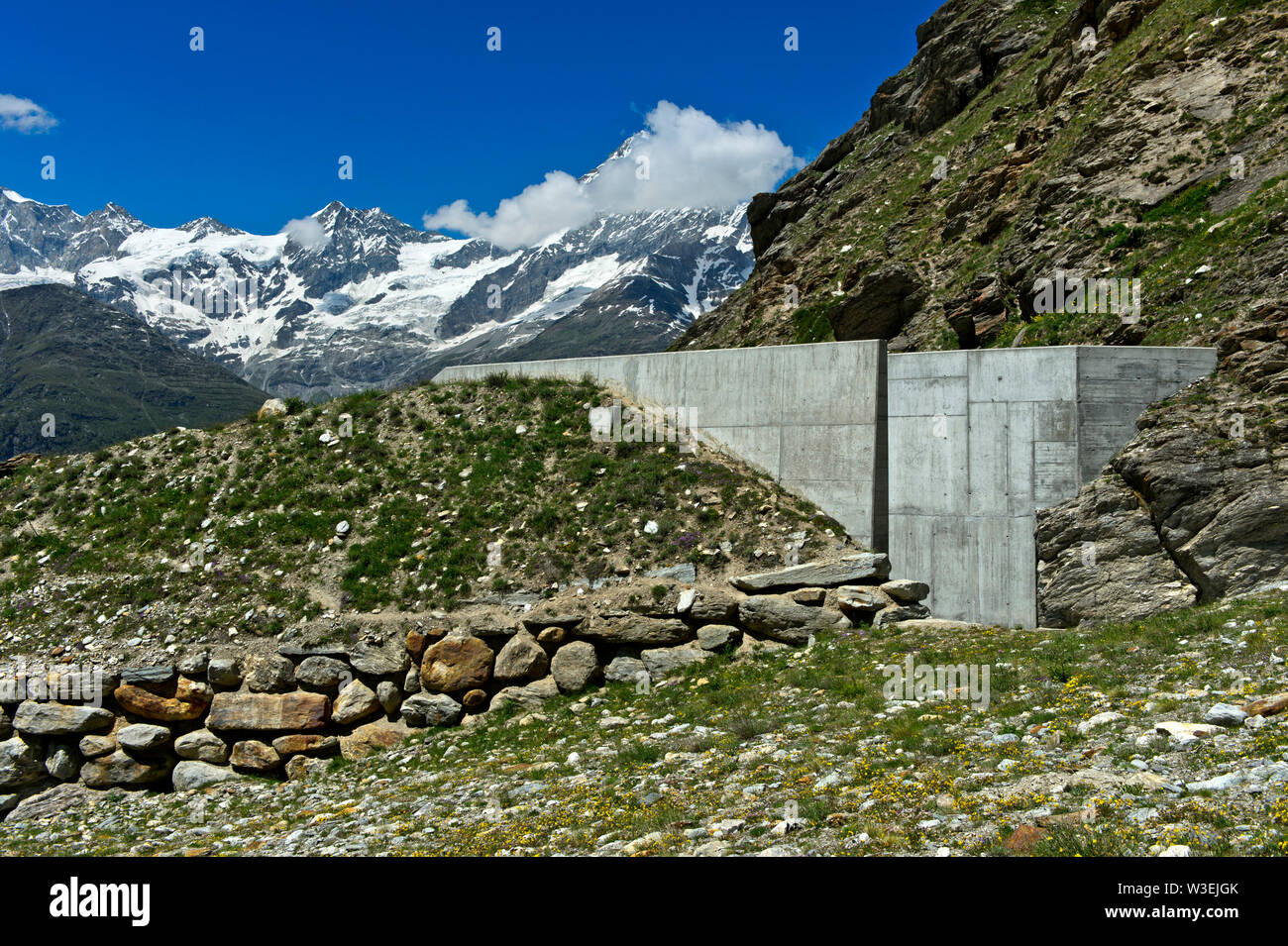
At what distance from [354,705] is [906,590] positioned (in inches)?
462

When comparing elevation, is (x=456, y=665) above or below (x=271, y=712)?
above

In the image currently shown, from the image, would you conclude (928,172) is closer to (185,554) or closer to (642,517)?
(642,517)

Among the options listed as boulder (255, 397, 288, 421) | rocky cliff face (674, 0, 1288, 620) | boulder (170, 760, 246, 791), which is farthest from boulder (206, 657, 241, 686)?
rocky cliff face (674, 0, 1288, 620)

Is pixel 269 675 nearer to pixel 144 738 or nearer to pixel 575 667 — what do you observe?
pixel 144 738

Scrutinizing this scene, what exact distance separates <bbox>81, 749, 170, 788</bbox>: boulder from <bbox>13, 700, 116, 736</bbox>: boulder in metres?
0.72

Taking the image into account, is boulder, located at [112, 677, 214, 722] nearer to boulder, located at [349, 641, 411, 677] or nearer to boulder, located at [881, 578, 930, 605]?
boulder, located at [349, 641, 411, 677]

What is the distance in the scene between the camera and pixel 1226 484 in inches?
648

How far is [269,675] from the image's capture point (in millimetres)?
17297

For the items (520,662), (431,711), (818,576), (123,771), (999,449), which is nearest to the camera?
(431,711)

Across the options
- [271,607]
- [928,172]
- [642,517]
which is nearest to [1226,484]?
[642,517]

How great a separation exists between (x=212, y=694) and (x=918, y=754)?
48.0 feet

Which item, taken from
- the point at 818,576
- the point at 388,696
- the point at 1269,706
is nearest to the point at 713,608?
the point at 818,576

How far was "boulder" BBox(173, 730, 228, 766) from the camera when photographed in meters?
17.1

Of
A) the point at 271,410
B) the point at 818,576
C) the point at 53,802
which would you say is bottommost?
the point at 53,802
